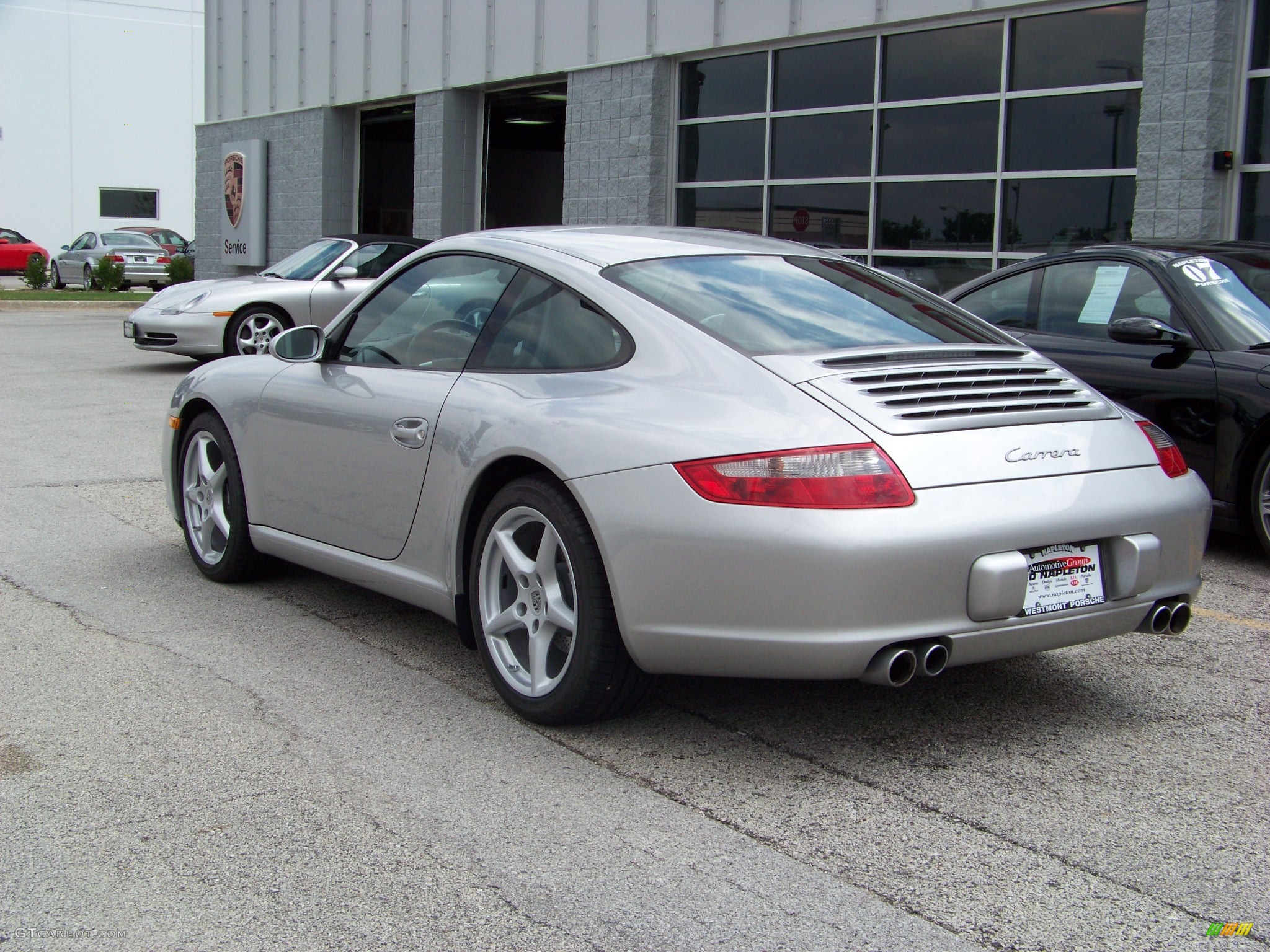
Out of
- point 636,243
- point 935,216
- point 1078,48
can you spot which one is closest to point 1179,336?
point 636,243

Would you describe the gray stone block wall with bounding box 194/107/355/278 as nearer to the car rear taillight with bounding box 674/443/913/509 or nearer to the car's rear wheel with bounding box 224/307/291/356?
the car's rear wheel with bounding box 224/307/291/356

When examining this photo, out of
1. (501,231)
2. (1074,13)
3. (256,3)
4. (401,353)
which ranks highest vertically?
(256,3)

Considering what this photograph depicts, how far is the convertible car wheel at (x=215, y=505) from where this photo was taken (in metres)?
5.43

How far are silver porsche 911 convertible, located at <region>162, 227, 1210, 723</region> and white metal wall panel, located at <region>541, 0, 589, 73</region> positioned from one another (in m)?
13.2

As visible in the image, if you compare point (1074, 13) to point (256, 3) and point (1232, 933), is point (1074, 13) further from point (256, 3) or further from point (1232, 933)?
point (256, 3)

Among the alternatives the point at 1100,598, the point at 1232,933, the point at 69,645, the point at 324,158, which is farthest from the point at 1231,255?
the point at 324,158

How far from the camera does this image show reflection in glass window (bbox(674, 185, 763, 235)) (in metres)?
15.8

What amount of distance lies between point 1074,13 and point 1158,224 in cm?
232

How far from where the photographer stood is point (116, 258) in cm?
3212

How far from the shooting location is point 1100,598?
3.70 metres

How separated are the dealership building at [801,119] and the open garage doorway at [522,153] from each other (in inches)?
2.3

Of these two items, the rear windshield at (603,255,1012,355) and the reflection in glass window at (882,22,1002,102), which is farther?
the reflection in glass window at (882,22,1002,102)

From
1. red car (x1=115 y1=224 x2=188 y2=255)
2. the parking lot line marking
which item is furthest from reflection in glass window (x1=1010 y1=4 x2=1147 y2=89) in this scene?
red car (x1=115 y1=224 x2=188 y2=255)

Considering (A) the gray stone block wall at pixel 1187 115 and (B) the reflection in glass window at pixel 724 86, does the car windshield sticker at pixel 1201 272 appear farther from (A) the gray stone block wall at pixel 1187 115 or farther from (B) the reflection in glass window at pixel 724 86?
(B) the reflection in glass window at pixel 724 86
